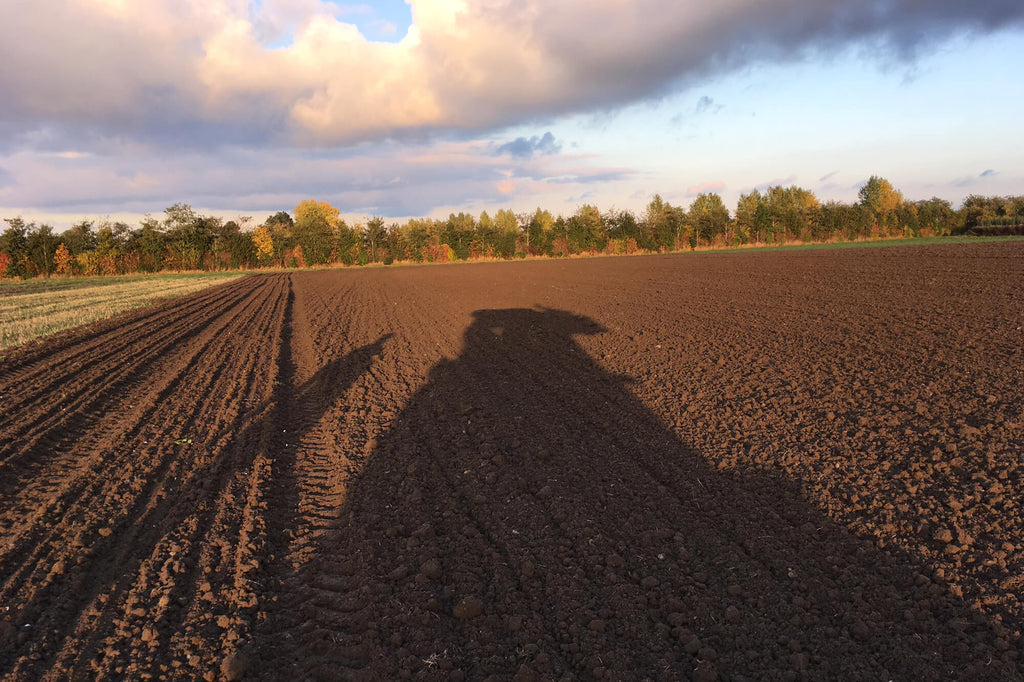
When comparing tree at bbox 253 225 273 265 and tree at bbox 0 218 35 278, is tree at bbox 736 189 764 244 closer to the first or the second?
tree at bbox 253 225 273 265

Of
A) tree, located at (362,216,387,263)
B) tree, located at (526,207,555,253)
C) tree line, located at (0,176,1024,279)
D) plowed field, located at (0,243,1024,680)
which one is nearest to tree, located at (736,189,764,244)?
tree line, located at (0,176,1024,279)

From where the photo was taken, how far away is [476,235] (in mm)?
64938

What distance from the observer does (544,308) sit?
1603 cm

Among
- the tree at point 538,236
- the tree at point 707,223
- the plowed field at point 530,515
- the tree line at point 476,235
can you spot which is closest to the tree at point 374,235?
the tree line at point 476,235

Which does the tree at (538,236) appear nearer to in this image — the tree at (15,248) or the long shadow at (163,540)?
the tree at (15,248)

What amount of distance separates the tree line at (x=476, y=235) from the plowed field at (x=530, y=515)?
2039 inches

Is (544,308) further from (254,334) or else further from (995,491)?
(995,491)

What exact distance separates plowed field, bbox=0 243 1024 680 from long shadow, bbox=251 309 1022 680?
2 cm

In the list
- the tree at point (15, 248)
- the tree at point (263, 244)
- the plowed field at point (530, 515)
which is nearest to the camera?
the plowed field at point (530, 515)

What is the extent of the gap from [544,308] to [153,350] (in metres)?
9.42

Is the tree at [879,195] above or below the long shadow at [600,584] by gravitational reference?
above

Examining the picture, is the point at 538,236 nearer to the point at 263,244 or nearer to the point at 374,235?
the point at 374,235

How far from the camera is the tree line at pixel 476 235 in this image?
52.2 metres

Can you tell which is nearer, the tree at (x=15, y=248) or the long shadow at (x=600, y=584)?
the long shadow at (x=600, y=584)
